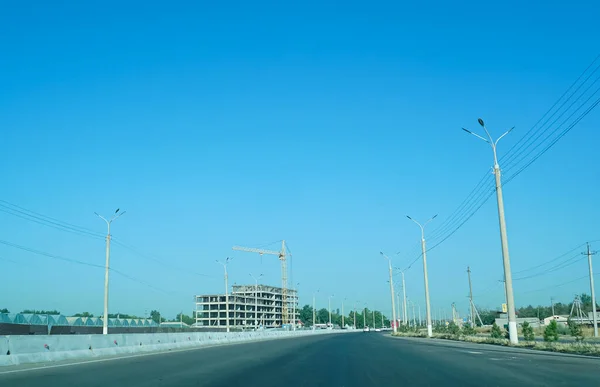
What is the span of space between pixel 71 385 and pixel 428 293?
49.7m

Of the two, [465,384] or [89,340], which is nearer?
[465,384]

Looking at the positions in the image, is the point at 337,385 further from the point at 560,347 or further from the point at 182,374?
the point at 560,347

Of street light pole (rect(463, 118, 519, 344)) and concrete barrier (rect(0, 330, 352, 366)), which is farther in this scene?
street light pole (rect(463, 118, 519, 344))

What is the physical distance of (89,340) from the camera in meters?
24.7

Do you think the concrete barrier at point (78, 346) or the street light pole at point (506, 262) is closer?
the concrete barrier at point (78, 346)

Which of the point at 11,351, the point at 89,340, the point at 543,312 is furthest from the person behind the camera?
the point at 543,312

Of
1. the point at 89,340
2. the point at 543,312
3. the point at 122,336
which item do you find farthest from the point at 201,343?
the point at 543,312

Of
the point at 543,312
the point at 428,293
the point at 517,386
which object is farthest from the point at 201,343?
the point at 543,312

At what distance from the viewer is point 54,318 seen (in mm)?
52250

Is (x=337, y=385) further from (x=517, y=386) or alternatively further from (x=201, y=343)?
(x=201, y=343)

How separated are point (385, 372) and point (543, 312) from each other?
185248mm

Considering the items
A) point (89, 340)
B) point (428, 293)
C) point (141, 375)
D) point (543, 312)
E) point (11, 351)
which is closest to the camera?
point (141, 375)

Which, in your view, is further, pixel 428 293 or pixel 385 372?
pixel 428 293

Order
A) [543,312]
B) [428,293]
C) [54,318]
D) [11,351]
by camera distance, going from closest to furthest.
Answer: [11,351] → [54,318] → [428,293] → [543,312]
